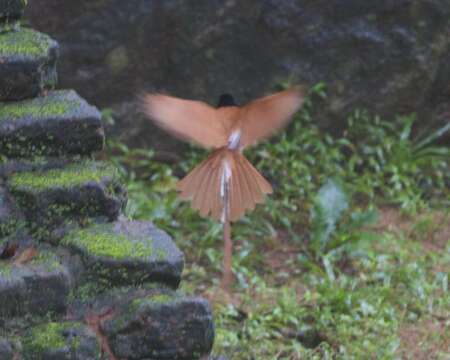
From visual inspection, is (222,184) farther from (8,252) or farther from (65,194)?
(8,252)

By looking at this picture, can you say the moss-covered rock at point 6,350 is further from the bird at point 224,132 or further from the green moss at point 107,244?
the bird at point 224,132

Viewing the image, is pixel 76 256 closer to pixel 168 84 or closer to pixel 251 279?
pixel 251 279

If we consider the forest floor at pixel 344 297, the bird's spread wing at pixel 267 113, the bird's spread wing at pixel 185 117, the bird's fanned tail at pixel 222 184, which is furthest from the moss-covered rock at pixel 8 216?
the forest floor at pixel 344 297

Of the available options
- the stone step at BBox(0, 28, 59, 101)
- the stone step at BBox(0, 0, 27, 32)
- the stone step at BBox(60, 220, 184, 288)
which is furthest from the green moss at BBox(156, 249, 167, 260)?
the stone step at BBox(0, 0, 27, 32)

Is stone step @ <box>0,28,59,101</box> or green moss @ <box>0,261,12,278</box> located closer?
green moss @ <box>0,261,12,278</box>

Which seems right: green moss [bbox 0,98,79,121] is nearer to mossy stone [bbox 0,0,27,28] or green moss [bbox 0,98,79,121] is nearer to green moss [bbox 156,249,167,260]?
mossy stone [bbox 0,0,27,28]

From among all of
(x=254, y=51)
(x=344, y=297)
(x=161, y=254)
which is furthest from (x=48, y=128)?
(x=254, y=51)

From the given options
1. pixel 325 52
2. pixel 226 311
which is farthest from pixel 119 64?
pixel 226 311
